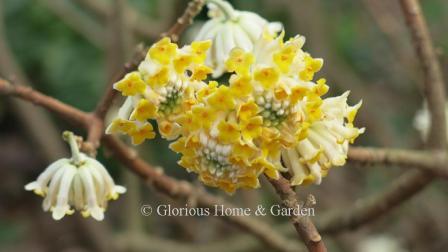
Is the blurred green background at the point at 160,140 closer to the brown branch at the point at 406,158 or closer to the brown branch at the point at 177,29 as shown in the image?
the brown branch at the point at 406,158

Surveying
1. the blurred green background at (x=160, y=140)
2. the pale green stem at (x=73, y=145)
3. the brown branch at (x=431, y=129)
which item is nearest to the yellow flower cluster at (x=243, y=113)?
the pale green stem at (x=73, y=145)

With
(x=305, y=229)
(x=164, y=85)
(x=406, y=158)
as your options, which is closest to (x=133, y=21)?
(x=406, y=158)

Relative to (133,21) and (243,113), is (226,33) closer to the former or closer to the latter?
(243,113)

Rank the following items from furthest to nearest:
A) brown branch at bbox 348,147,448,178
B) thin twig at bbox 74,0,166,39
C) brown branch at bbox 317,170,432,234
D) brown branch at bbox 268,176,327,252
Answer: thin twig at bbox 74,0,166,39
brown branch at bbox 317,170,432,234
brown branch at bbox 348,147,448,178
brown branch at bbox 268,176,327,252

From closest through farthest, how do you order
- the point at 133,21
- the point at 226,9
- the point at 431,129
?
the point at 226,9
the point at 431,129
the point at 133,21

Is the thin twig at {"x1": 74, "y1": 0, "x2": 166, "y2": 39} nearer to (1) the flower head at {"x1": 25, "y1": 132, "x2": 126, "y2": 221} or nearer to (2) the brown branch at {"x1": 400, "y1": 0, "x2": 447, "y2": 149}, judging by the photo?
(2) the brown branch at {"x1": 400, "y1": 0, "x2": 447, "y2": 149}

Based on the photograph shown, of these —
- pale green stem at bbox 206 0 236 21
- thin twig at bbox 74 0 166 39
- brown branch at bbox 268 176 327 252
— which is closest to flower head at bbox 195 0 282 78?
pale green stem at bbox 206 0 236 21

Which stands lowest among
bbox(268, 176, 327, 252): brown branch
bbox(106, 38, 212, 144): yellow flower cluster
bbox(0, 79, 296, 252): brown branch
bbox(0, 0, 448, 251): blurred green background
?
bbox(0, 0, 448, 251): blurred green background
